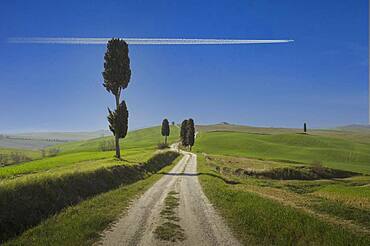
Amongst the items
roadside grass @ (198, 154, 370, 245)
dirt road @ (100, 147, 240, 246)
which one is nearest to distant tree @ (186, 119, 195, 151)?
dirt road @ (100, 147, 240, 246)

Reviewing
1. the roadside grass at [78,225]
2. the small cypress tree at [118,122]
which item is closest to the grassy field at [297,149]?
the small cypress tree at [118,122]

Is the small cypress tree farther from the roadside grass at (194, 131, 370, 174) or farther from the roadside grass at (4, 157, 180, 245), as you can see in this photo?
the roadside grass at (194, 131, 370, 174)

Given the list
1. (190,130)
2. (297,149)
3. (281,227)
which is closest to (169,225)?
(281,227)

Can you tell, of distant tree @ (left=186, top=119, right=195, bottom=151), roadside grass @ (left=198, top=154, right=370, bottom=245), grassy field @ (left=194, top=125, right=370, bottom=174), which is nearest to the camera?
roadside grass @ (left=198, top=154, right=370, bottom=245)

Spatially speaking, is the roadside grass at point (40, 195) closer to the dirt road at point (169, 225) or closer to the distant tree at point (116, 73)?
the dirt road at point (169, 225)

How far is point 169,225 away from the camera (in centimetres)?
1584

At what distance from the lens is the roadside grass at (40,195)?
16.3 meters

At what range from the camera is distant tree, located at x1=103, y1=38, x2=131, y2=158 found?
57.7 metres

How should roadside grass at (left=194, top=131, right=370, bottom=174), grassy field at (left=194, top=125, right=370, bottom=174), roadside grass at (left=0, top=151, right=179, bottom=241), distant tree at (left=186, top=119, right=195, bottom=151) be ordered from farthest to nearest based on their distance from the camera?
distant tree at (left=186, top=119, right=195, bottom=151), grassy field at (left=194, top=125, right=370, bottom=174), roadside grass at (left=194, top=131, right=370, bottom=174), roadside grass at (left=0, top=151, right=179, bottom=241)

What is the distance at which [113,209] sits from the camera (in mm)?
20094

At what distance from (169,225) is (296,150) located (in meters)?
123

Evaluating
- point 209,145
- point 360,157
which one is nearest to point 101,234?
point 360,157

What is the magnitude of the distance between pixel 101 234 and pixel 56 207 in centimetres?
703

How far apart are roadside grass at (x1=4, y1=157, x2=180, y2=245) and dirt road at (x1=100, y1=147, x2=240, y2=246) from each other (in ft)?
1.80
